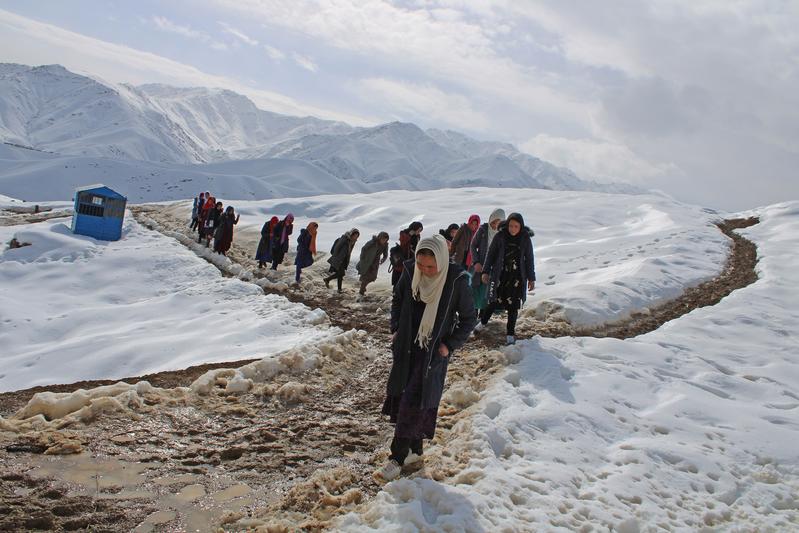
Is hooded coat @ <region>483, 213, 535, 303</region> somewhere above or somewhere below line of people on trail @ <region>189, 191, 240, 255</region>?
above

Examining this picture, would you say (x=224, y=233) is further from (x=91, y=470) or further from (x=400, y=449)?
(x=400, y=449)

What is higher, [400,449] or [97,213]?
[400,449]

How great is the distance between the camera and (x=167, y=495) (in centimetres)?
371

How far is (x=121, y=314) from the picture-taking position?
37.7ft

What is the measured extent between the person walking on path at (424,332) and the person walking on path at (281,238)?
1158 centimetres

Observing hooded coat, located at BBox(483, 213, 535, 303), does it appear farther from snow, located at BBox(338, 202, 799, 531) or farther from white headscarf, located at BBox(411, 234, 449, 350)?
white headscarf, located at BBox(411, 234, 449, 350)

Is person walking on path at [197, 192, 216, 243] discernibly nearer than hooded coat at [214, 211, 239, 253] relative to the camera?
No

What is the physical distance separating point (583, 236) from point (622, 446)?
18.9m

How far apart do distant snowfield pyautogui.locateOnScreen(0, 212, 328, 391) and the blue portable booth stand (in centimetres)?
218

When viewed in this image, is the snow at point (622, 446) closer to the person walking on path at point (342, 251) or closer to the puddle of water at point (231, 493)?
the puddle of water at point (231, 493)

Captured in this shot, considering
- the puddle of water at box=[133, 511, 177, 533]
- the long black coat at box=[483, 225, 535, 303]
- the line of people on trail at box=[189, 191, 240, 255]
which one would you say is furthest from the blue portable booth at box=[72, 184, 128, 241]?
the puddle of water at box=[133, 511, 177, 533]

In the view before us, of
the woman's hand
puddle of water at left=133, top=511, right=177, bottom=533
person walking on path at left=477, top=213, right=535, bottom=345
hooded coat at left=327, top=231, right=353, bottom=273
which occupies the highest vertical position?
person walking on path at left=477, top=213, right=535, bottom=345

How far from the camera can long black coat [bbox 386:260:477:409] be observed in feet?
13.0

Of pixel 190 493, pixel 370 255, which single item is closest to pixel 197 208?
pixel 370 255
